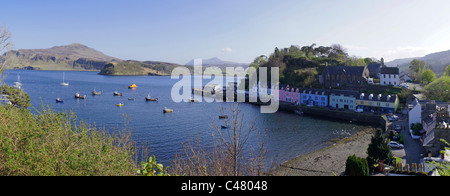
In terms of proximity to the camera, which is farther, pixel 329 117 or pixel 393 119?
pixel 329 117

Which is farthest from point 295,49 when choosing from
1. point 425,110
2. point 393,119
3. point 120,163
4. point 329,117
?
point 120,163

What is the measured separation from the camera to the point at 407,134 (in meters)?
19.6

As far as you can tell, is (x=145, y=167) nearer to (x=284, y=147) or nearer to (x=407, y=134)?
(x=284, y=147)

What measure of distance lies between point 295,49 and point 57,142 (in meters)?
56.4

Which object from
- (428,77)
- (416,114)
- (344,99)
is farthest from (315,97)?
(428,77)

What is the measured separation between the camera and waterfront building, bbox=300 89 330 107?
32.8m

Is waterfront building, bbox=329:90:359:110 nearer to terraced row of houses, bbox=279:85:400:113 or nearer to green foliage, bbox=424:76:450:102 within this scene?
terraced row of houses, bbox=279:85:400:113

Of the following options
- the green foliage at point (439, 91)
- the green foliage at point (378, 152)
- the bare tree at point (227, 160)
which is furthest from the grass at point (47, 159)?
the green foliage at point (439, 91)

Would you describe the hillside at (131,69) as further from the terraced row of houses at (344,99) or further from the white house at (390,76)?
the white house at (390,76)

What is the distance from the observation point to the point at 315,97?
1329 inches

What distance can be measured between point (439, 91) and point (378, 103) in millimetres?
5031

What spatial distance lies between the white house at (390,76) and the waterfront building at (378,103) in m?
5.30

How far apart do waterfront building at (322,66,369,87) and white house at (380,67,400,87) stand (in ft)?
6.65

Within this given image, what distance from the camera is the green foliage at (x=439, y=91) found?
2631 centimetres
